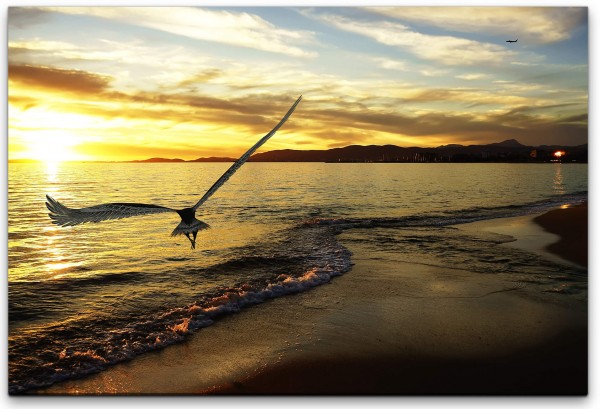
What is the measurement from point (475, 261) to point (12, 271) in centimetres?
826

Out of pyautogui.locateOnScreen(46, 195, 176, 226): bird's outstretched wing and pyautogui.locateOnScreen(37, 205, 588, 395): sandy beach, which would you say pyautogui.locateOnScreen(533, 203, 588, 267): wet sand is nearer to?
pyautogui.locateOnScreen(37, 205, 588, 395): sandy beach

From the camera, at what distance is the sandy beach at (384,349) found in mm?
4605

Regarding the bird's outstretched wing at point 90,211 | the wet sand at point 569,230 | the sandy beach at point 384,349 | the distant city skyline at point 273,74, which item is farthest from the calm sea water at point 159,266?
the bird's outstretched wing at point 90,211

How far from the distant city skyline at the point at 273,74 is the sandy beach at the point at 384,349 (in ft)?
8.65

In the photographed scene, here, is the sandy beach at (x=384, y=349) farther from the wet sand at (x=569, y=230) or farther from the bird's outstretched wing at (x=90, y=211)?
the wet sand at (x=569, y=230)

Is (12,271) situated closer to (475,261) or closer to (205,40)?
(205,40)

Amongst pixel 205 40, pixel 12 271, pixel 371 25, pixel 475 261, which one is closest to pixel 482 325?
pixel 475 261

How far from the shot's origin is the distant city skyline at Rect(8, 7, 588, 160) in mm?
5934

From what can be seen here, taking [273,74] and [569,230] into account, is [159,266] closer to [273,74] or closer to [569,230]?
[273,74]

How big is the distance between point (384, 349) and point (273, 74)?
4338mm

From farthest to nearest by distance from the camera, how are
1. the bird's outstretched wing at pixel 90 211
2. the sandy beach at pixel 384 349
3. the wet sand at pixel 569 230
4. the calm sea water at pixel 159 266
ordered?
the wet sand at pixel 569 230 → the calm sea water at pixel 159 266 → the sandy beach at pixel 384 349 → the bird's outstretched wing at pixel 90 211

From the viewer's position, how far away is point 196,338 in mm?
5602

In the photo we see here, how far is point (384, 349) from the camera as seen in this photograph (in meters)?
5.07

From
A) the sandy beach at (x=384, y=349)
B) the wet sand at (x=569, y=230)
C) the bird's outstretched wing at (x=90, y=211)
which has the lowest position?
the sandy beach at (x=384, y=349)
